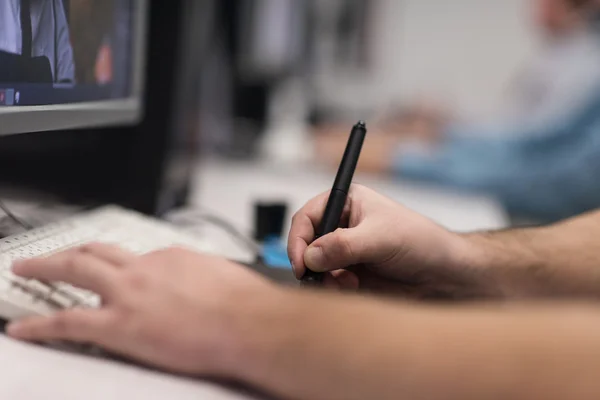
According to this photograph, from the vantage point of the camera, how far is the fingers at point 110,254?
42 centimetres

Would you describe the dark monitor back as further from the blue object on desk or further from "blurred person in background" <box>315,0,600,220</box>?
"blurred person in background" <box>315,0,600,220</box>

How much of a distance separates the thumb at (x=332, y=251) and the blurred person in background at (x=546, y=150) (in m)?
1.09

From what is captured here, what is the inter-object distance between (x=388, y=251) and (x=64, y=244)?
0.97ft

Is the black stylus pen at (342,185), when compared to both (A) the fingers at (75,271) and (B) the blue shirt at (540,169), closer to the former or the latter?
(A) the fingers at (75,271)

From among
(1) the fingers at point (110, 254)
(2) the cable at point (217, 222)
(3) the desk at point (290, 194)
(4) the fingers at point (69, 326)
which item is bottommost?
(3) the desk at point (290, 194)

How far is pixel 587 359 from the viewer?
307 millimetres

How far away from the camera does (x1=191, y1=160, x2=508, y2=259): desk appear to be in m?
1.11

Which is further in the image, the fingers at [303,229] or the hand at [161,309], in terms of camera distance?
the fingers at [303,229]

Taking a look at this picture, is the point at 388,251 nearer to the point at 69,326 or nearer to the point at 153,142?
the point at 69,326

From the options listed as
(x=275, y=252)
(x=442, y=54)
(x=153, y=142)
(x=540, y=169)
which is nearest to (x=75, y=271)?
(x=275, y=252)

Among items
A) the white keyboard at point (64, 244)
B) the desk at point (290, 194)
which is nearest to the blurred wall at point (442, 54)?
the desk at point (290, 194)

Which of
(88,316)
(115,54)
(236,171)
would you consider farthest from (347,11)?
(88,316)

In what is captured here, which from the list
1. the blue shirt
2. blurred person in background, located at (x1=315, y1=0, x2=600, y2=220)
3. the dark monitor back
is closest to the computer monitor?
the dark monitor back

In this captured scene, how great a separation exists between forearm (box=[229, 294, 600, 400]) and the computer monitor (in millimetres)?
325
